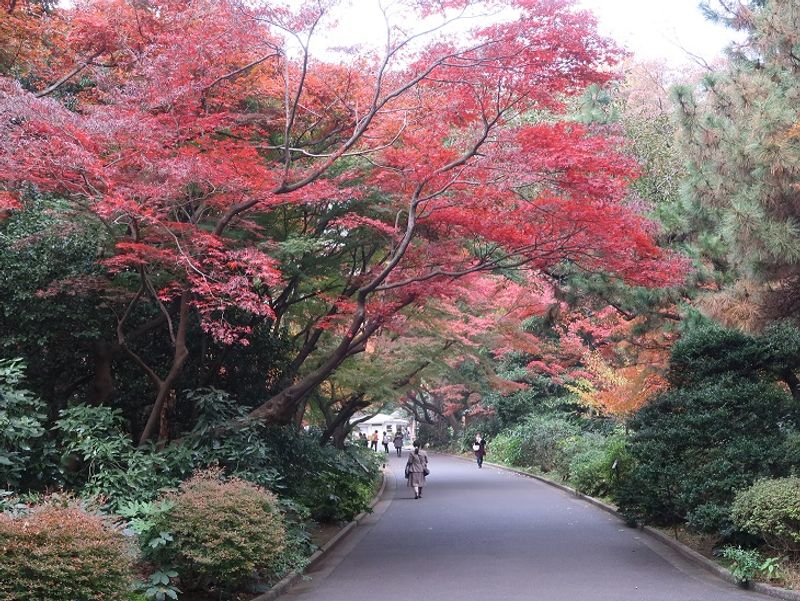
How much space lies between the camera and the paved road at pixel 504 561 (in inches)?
372

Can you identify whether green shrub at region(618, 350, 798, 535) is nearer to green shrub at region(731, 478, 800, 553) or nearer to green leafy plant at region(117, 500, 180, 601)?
green shrub at region(731, 478, 800, 553)

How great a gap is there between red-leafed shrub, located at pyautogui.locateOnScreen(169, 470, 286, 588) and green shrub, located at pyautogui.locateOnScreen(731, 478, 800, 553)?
5578 mm

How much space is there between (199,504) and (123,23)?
896 cm

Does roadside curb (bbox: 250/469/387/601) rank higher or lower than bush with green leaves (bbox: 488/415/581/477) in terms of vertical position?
lower

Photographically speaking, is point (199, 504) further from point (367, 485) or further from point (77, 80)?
point (367, 485)

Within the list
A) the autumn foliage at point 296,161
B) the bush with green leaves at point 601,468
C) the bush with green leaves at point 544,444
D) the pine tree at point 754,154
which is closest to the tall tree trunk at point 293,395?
the autumn foliage at point 296,161

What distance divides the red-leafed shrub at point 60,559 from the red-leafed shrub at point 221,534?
168 centimetres

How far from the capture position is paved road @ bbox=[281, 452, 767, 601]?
9.46m

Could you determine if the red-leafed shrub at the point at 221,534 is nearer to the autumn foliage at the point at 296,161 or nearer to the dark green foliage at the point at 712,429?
the autumn foliage at the point at 296,161

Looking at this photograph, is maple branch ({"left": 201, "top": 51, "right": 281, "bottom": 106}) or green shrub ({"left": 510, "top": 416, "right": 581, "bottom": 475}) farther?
green shrub ({"left": 510, "top": 416, "right": 581, "bottom": 475})

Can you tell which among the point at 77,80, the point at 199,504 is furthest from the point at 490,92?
the point at 77,80

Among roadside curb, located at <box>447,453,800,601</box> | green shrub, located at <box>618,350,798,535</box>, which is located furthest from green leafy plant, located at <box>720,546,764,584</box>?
green shrub, located at <box>618,350,798,535</box>

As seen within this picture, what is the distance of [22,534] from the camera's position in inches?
246

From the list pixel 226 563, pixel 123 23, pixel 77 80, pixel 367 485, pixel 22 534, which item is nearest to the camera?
pixel 22 534
